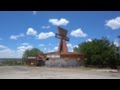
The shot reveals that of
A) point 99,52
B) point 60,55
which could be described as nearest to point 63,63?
point 60,55

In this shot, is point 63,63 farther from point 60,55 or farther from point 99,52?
point 99,52

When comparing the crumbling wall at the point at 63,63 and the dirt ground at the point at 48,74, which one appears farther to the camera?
the crumbling wall at the point at 63,63

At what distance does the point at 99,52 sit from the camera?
19672 millimetres

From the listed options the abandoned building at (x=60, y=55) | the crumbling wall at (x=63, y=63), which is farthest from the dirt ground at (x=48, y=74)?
the crumbling wall at (x=63, y=63)

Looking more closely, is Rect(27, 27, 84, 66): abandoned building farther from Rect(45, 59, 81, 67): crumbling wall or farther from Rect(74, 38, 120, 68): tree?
Rect(74, 38, 120, 68): tree

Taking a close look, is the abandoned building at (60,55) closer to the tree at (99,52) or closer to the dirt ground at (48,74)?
the tree at (99,52)

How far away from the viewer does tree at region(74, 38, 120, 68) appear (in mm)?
17402

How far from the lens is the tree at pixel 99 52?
1740 cm

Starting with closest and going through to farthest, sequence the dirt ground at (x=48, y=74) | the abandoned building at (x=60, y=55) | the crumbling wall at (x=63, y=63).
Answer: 1. the dirt ground at (x=48, y=74)
2. the abandoned building at (x=60, y=55)
3. the crumbling wall at (x=63, y=63)
